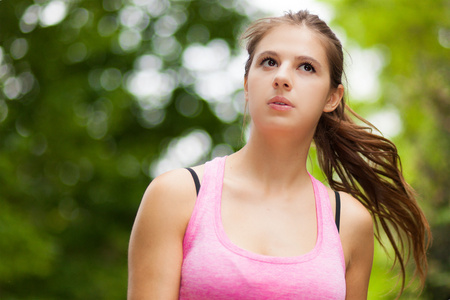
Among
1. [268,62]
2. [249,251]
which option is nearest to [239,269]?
[249,251]

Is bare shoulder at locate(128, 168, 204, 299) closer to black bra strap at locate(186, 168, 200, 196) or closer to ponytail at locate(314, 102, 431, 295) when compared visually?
black bra strap at locate(186, 168, 200, 196)

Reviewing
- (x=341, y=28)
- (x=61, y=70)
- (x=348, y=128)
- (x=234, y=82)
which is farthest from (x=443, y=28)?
(x=348, y=128)

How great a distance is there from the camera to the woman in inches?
94.4

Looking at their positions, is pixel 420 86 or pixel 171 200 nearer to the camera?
pixel 171 200

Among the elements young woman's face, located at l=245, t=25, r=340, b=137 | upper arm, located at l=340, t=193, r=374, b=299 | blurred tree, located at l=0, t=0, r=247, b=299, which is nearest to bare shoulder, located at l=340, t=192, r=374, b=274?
upper arm, located at l=340, t=193, r=374, b=299

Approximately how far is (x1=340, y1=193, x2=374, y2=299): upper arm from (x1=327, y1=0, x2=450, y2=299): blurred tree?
4.81 metres

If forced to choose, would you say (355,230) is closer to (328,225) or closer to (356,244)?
(356,244)

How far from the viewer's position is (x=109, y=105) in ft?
39.1

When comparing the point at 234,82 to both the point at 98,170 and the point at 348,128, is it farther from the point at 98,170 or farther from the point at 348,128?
the point at 348,128

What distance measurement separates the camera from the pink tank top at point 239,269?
2.36m

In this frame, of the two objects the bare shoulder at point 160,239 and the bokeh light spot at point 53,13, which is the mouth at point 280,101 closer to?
the bare shoulder at point 160,239

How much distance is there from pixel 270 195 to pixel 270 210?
0.09 metres

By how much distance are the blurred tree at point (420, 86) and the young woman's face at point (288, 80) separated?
501cm

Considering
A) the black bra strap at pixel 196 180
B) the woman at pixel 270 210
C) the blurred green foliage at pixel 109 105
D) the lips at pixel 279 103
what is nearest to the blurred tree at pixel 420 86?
the blurred green foliage at pixel 109 105
